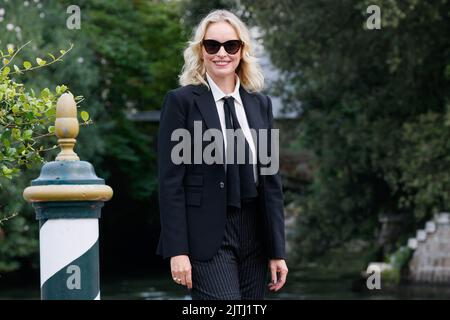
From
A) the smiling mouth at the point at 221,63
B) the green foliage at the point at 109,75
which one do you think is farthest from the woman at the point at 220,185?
the green foliage at the point at 109,75

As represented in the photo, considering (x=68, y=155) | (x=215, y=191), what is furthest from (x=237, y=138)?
(x=68, y=155)

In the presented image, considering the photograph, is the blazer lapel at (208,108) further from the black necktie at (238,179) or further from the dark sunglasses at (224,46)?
the dark sunglasses at (224,46)

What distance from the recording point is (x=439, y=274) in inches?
1208

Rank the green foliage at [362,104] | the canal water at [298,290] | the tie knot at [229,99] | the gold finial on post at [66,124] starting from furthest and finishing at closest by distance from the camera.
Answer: the canal water at [298,290] → the green foliage at [362,104] → the tie knot at [229,99] → the gold finial on post at [66,124]

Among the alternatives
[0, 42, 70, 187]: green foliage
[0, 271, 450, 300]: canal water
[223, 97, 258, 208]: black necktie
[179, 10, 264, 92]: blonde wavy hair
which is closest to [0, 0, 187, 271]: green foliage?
[0, 271, 450, 300]: canal water

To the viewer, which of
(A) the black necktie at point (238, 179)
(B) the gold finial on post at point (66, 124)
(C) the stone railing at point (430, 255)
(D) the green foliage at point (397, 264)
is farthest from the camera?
(D) the green foliage at point (397, 264)

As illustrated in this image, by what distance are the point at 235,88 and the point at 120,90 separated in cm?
3431

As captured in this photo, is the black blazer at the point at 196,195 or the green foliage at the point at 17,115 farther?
the green foliage at the point at 17,115

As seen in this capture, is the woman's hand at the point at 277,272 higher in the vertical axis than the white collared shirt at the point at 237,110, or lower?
lower

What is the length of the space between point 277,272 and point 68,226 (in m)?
1.19

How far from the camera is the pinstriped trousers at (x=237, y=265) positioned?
559cm

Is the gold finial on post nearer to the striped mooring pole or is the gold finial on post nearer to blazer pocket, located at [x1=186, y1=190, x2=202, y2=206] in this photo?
the striped mooring pole

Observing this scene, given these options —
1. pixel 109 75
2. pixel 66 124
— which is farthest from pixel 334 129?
pixel 66 124

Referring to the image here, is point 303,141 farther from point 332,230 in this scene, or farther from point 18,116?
point 18,116
